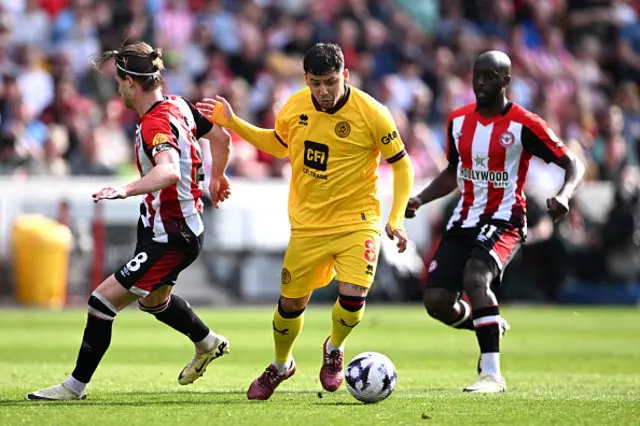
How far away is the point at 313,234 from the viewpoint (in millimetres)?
8625

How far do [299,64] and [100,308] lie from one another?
15.4 metres

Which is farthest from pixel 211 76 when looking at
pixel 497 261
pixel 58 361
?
pixel 497 261

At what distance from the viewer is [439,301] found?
9.45 m

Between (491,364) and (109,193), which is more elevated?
(109,193)

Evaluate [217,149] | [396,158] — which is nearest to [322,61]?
[396,158]

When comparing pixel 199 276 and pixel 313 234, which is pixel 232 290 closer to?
pixel 199 276

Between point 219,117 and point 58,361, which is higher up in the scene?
point 219,117

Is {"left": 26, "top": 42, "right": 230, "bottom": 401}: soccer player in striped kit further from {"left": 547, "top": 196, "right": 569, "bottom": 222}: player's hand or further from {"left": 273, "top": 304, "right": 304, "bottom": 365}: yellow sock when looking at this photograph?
{"left": 547, "top": 196, "right": 569, "bottom": 222}: player's hand

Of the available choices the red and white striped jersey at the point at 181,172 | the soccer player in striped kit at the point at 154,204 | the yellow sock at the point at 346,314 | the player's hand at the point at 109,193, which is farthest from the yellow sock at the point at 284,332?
the player's hand at the point at 109,193

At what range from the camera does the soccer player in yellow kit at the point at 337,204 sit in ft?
28.0

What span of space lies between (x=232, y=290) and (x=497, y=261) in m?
12.1

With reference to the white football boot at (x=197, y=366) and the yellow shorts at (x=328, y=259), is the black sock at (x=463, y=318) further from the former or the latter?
the white football boot at (x=197, y=366)

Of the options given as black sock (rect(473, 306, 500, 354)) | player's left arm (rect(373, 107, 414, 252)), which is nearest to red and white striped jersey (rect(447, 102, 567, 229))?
black sock (rect(473, 306, 500, 354))

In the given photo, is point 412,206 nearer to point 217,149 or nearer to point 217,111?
point 217,149
